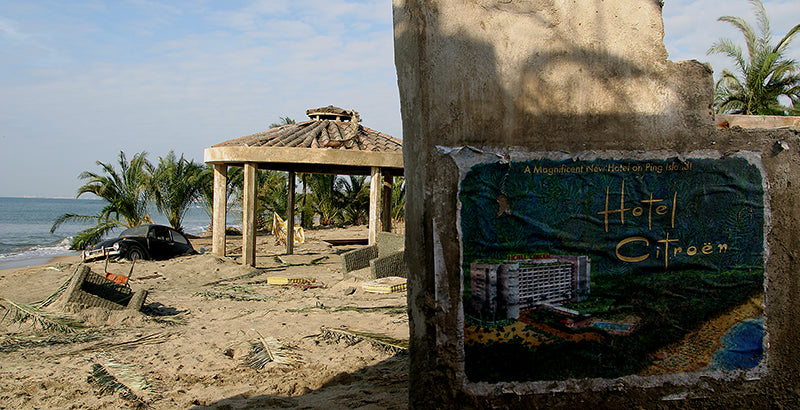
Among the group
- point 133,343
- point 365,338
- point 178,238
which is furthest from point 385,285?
point 178,238

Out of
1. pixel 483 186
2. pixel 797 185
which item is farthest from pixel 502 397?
pixel 797 185

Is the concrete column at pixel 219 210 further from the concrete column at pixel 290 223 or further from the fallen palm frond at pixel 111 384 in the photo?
the fallen palm frond at pixel 111 384

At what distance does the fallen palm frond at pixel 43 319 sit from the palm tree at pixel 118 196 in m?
13.4

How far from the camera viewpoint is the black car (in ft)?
42.4

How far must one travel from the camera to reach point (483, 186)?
124 inches

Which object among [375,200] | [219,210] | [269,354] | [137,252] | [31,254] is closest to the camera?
[269,354]

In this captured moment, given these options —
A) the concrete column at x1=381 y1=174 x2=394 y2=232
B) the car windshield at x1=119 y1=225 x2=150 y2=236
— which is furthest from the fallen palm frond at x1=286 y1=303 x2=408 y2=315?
the car windshield at x1=119 y1=225 x2=150 y2=236

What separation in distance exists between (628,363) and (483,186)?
4.68 ft

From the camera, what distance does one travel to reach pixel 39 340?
19.4ft

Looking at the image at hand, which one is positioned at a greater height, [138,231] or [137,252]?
[138,231]

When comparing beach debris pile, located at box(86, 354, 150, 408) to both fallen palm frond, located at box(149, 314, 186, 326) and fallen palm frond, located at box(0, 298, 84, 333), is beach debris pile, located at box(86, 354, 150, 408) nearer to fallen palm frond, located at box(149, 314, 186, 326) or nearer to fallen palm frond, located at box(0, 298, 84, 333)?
fallen palm frond, located at box(0, 298, 84, 333)

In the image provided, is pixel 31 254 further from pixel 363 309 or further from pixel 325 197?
pixel 363 309

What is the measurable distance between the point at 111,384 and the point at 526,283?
3832mm

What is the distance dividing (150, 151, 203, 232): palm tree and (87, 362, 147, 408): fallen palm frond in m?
16.7
